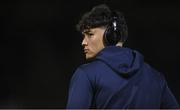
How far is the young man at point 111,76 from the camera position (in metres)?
2.11

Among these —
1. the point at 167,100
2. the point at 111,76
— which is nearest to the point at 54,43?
the point at 167,100

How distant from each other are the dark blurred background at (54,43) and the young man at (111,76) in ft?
8.04

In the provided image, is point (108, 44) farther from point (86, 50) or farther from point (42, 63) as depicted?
point (42, 63)

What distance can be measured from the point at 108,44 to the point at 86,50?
94 millimetres

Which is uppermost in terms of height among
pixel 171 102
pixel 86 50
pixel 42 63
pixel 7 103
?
pixel 86 50

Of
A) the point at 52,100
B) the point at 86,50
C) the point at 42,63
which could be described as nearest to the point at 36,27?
the point at 42,63

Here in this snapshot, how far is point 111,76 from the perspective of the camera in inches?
84.3

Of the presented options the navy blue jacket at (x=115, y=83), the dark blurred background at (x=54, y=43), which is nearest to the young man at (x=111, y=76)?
the navy blue jacket at (x=115, y=83)

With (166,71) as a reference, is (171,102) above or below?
above

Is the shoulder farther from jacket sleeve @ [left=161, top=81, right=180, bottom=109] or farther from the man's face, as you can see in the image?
the man's face

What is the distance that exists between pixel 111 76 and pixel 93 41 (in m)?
0.17

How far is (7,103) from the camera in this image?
16.5 feet

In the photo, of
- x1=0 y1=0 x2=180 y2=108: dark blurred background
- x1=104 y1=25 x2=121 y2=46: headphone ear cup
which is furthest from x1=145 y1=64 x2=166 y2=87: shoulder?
x1=0 y1=0 x2=180 y2=108: dark blurred background

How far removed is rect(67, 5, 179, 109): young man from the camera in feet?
6.91
